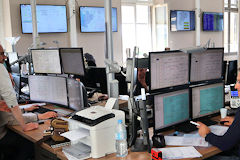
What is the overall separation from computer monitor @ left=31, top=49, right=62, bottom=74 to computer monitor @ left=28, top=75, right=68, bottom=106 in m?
0.17

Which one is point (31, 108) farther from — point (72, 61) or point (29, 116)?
point (72, 61)

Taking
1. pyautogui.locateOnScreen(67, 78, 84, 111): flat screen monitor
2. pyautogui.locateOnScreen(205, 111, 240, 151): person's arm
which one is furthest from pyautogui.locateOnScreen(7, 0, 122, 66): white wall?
pyautogui.locateOnScreen(205, 111, 240, 151): person's arm

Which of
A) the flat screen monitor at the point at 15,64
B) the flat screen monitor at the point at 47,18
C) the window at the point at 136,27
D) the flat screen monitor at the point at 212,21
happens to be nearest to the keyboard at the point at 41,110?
the flat screen monitor at the point at 15,64

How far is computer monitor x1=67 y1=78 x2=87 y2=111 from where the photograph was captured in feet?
9.02

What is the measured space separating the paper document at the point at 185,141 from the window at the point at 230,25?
9098 mm

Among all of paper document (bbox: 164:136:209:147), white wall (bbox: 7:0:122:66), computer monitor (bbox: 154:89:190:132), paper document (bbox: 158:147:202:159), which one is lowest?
paper document (bbox: 158:147:202:159)

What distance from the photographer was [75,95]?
9.41 ft

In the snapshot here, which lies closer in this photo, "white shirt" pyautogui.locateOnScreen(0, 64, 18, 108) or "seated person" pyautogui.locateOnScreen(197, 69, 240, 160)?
"seated person" pyautogui.locateOnScreen(197, 69, 240, 160)

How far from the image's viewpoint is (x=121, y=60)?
7.72m

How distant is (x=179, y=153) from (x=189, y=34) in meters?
7.92

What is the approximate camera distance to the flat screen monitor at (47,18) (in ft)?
20.0

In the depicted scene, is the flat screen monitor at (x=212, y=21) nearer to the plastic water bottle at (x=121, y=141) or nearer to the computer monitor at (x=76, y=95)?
the computer monitor at (x=76, y=95)

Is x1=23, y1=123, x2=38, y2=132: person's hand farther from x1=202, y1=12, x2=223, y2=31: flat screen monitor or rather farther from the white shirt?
x1=202, y1=12, x2=223, y2=31: flat screen monitor

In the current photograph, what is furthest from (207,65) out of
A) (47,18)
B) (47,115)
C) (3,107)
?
(47,18)
